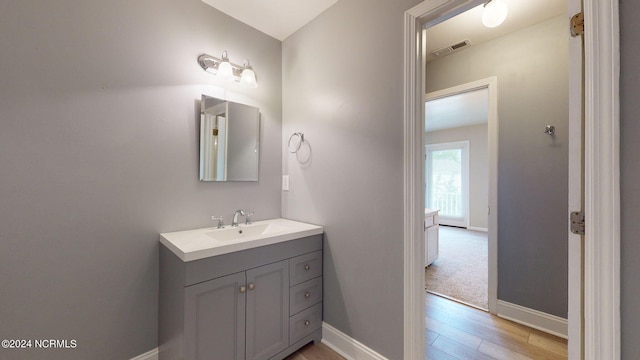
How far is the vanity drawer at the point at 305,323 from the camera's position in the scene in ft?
5.27

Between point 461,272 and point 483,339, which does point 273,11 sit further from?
point 461,272

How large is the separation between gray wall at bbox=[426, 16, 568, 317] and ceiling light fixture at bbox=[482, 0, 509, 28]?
672mm

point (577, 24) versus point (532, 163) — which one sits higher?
point (577, 24)

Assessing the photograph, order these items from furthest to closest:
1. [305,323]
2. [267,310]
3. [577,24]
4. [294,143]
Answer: [294,143] < [305,323] < [267,310] < [577,24]

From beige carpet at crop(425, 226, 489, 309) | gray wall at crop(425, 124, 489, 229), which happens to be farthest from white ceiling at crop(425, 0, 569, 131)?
gray wall at crop(425, 124, 489, 229)

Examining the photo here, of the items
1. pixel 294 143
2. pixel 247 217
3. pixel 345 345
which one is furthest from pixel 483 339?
pixel 294 143

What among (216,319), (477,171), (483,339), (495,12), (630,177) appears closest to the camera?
(630,177)

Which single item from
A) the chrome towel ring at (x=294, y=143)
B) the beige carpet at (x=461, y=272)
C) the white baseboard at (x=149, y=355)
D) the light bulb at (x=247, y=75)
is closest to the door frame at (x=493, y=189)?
the beige carpet at (x=461, y=272)

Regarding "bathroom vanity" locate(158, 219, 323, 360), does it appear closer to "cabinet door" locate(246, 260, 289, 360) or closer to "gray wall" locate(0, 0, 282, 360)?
"cabinet door" locate(246, 260, 289, 360)

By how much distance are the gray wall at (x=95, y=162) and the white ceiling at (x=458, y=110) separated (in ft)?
9.98

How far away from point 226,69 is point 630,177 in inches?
85.0

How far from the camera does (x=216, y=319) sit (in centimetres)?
128

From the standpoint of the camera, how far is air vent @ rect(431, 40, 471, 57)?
225cm

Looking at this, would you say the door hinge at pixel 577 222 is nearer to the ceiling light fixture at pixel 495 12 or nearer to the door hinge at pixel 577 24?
the door hinge at pixel 577 24
